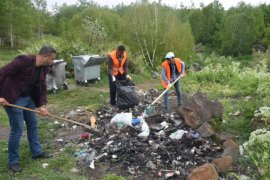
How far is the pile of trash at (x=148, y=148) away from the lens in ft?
17.1

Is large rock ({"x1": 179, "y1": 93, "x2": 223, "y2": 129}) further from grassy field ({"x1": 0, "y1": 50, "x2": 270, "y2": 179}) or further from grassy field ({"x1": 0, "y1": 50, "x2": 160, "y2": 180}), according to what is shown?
grassy field ({"x1": 0, "y1": 50, "x2": 160, "y2": 180})

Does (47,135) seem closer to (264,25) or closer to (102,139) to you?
(102,139)

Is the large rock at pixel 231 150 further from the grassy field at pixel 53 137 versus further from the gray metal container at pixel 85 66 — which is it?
the gray metal container at pixel 85 66

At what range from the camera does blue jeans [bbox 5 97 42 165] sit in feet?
16.8

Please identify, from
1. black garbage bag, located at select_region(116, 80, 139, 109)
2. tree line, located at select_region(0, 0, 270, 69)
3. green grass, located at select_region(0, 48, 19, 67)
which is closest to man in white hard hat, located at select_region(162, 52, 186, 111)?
black garbage bag, located at select_region(116, 80, 139, 109)

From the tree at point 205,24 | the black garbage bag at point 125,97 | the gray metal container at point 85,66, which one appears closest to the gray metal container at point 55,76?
the gray metal container at point 85,66

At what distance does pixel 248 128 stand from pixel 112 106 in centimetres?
364

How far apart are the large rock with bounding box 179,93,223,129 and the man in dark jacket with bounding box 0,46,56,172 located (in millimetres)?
2563

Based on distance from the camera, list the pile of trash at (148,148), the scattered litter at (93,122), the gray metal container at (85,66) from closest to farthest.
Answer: the pile of trash at (148,148) → the scattered litter at (93,122) → the gray metal container at (85,66)

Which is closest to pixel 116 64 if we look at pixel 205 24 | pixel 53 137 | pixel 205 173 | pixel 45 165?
pixel 53 137

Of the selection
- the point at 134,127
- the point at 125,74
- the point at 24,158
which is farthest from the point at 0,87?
the point at 125,74

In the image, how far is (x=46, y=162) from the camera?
5617 millimetres

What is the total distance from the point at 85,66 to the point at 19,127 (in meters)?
7.24

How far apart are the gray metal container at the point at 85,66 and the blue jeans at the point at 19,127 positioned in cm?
660
